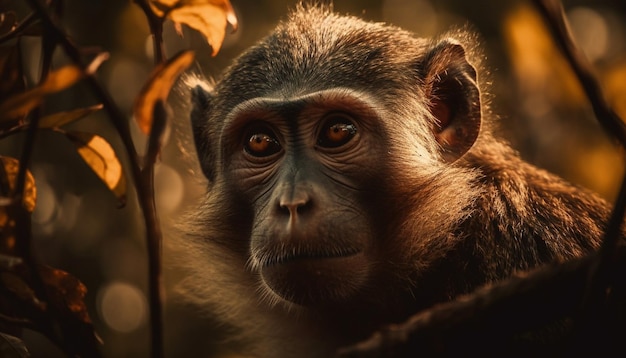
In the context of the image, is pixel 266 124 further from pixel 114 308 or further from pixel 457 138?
pixel 114 308

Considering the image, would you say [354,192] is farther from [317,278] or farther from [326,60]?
[326,60]

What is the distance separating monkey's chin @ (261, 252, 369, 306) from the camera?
13.4 ft

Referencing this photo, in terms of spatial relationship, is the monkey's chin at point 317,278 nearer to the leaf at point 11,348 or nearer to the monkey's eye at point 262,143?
the monkey's eye at point 262,143

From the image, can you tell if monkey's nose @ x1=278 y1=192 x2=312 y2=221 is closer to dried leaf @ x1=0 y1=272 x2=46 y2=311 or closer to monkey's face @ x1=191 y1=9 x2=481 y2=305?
monkey's face @ x1=191 y1=9 x2=481 y2=305

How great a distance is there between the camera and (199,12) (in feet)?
9.28

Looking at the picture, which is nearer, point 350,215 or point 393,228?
point 350,215

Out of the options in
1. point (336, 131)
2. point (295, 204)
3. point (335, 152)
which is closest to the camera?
point (295, 204)

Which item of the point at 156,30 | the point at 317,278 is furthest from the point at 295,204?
the point at 156,30

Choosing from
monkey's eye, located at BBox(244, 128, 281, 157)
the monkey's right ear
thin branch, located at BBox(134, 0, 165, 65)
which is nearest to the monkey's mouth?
monkey's eye, located at BBox(244, 128, 281, 157)

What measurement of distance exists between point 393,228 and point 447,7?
865cm

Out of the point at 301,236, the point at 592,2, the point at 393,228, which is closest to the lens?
the point at 301,236

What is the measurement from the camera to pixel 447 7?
12.8m

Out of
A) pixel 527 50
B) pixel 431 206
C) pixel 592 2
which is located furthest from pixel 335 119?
pixel 592 2

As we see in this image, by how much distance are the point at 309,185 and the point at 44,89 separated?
2.17 metres
